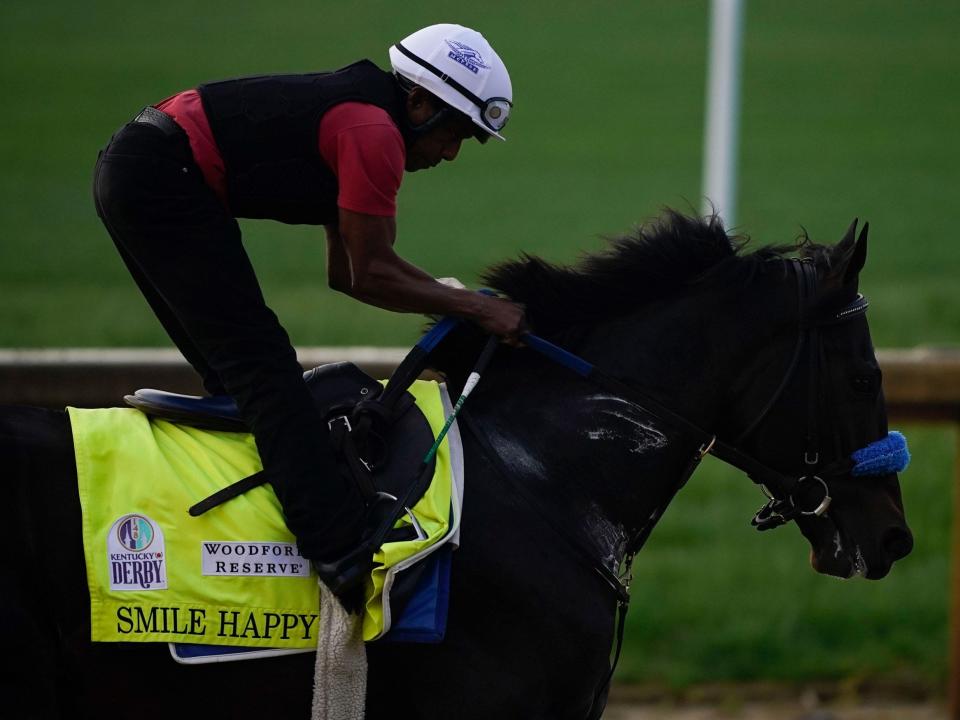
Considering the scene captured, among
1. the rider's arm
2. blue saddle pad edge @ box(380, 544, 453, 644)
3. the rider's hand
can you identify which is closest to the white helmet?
the rider's arm

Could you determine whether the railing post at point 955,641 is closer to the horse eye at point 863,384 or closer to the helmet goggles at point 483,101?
the horse eye at point 863,384

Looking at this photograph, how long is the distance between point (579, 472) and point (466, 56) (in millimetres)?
1177

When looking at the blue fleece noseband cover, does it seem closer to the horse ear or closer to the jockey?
the horse ear

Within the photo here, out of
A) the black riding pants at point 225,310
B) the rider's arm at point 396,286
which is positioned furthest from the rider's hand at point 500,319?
the black riding pants at point 225,310

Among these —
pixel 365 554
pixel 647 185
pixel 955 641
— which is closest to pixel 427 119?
pixel 365 554

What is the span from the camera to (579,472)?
3.79 meters

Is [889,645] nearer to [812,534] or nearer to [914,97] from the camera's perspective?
[812,534]

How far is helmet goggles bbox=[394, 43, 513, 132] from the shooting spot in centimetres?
366

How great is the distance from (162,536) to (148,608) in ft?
0.60

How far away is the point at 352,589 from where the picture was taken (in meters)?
3.49

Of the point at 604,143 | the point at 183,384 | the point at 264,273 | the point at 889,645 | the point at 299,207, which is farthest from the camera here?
the point at 604,143

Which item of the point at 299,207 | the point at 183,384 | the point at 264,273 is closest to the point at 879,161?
the point at 264,273

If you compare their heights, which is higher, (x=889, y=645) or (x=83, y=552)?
(x=83, y=552)

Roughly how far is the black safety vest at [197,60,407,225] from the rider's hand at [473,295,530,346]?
0.50 m
